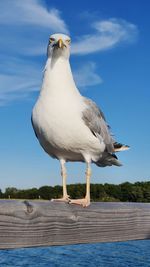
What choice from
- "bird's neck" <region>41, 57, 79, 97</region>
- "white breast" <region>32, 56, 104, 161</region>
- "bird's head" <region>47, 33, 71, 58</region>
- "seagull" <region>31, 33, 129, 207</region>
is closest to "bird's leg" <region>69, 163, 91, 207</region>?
"seagull" <region>31, 33, 129, 207</region>

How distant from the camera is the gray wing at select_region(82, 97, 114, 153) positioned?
4371 millimetres

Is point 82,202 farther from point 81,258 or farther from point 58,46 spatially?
point 81,258

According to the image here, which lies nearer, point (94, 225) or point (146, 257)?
point (94, 225)

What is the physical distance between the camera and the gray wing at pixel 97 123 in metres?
4.37

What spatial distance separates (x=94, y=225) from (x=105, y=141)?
4.95ft

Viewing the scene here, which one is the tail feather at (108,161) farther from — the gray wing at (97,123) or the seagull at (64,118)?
the seagull at (64,118)

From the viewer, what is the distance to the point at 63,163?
453cm

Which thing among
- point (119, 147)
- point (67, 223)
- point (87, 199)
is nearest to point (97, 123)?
point (119, 147)

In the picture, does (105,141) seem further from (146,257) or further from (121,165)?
(146,257)

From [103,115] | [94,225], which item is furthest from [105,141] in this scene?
[94,225]

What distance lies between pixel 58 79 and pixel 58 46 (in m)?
0.31

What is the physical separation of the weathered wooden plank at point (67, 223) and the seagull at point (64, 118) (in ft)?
1.02

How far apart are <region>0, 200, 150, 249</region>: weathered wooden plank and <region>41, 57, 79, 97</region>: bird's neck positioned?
1.02m

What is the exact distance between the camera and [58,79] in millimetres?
4191
